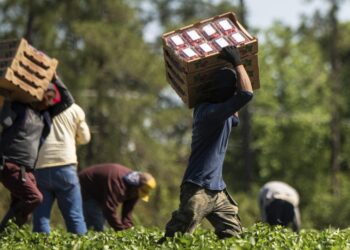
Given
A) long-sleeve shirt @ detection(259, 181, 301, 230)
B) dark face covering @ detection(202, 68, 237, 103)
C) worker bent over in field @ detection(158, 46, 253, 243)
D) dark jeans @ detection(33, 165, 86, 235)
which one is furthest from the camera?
long-sleeve shirt @ detection(259, 181, 301, 230)

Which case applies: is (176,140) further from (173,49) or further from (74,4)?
(173,49)

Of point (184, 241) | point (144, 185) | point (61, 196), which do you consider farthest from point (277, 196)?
point (184, 241)

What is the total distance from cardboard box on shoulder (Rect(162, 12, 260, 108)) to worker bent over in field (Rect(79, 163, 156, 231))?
3.14 metres

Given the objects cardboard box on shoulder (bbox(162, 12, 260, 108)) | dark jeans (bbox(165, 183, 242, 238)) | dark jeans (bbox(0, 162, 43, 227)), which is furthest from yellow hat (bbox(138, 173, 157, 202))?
dark jeans (bbox(165, 183, 242, 238))

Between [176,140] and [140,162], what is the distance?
13.3m

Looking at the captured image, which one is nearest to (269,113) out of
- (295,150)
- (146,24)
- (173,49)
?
(295,150)

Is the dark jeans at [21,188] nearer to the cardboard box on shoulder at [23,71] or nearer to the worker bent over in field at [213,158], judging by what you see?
the cardboard box on shoulder at [23,71]

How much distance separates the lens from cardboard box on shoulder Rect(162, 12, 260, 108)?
7449 mm

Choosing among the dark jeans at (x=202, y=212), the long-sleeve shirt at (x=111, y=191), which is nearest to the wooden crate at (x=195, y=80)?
the dark jeans at (x=202, y=212)

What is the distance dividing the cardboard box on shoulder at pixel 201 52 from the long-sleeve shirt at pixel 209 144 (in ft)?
0.72

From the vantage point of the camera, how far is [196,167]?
24.2ft

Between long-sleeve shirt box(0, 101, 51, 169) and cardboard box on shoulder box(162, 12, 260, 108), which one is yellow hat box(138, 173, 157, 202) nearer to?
long-sleeve shirt box(0, 101, 51, 169)

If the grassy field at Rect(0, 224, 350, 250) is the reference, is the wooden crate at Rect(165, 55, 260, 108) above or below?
above

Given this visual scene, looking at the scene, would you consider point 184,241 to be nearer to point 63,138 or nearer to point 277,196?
point 63,138
